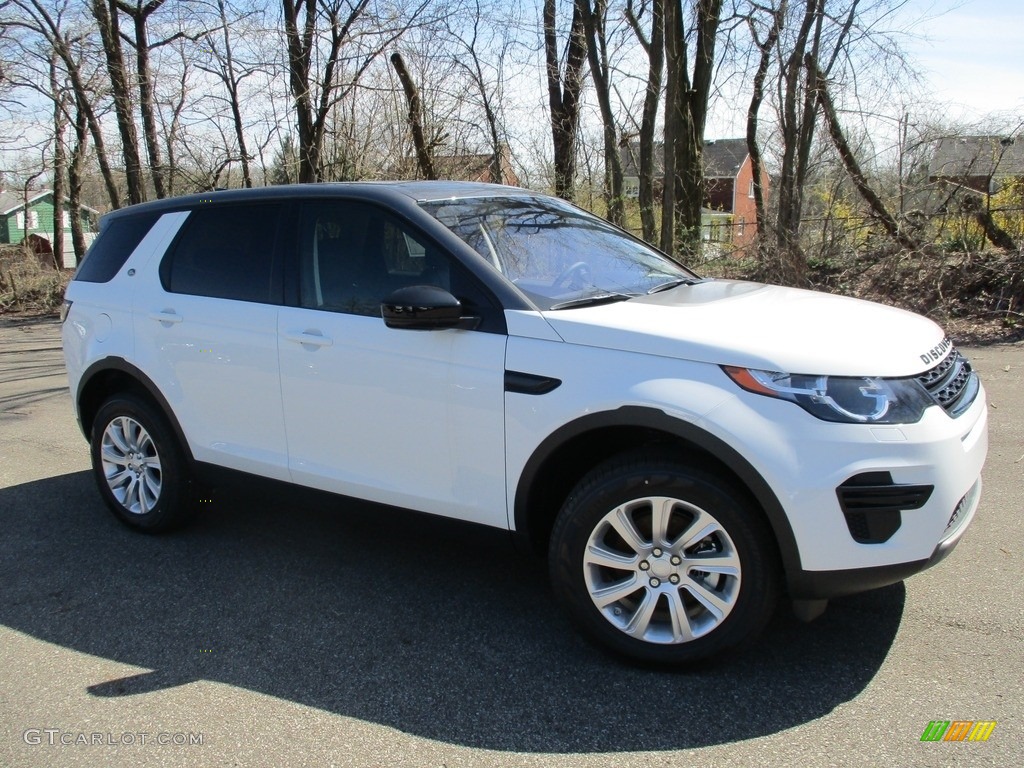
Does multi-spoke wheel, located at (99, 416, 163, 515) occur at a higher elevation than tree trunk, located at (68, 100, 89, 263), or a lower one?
lower

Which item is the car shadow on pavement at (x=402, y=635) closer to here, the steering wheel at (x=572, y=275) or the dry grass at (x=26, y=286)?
the steering wheel at (x=572, y=275)

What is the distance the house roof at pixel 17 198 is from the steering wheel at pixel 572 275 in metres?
24.1

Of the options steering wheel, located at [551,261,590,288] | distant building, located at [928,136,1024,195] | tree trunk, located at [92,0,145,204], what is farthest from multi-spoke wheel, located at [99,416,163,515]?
tree trunk, located at [92,0,145,204]

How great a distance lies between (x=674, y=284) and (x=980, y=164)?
10108 millimetres

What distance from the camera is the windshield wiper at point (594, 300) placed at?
3.49 meters

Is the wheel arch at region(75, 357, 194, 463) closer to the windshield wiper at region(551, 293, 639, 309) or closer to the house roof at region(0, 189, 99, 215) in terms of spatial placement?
the windshield wiper at region(551, 293, 639, 309)

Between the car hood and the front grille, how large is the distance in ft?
0.17

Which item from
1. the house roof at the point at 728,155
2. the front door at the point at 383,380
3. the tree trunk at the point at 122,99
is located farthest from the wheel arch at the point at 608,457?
the house roof at the point at 728,155

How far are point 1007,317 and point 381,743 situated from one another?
999 centimetres

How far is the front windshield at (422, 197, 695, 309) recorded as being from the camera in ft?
12.1

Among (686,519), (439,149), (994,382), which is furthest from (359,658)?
(439,149)

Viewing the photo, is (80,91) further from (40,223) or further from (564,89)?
(40,223)

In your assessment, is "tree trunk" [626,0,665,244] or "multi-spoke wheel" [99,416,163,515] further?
"tree trunk" [626,0,665,244]

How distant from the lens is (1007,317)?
10.4m
